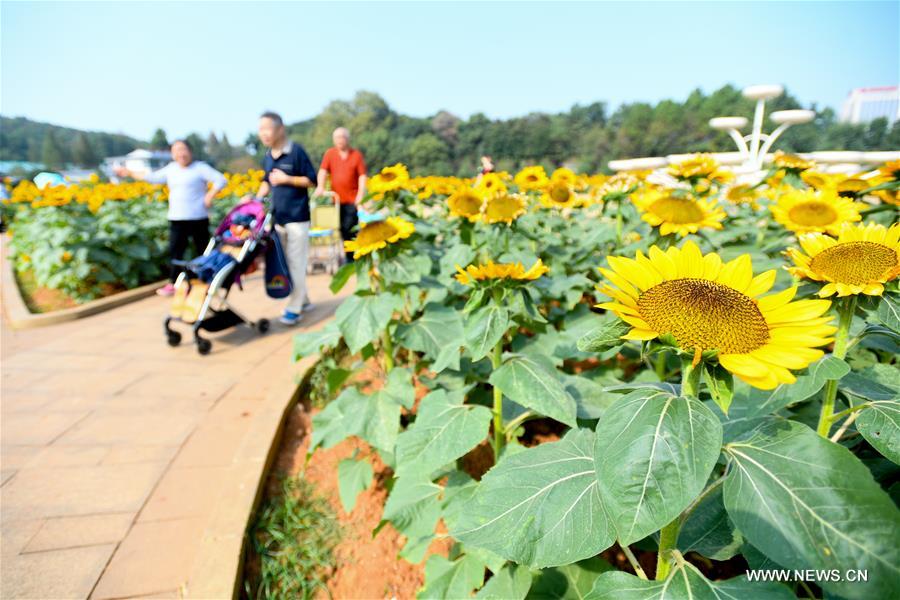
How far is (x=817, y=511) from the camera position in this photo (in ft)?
2.16

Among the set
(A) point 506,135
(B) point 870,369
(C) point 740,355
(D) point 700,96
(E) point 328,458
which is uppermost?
(D) point 700,96

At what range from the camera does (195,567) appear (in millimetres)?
1683

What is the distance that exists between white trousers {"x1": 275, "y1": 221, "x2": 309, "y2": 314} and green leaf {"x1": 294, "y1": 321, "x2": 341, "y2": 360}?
242 cm

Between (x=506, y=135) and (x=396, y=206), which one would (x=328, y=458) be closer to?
(x=396, y=206)

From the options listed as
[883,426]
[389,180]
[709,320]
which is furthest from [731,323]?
[389,180]

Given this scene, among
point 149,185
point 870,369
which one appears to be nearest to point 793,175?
point 870,369

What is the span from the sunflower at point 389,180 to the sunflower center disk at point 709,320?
2.35m

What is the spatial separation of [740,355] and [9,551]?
2.67 m

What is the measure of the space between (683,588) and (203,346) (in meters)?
3.91

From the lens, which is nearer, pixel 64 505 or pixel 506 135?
pixel 64 505

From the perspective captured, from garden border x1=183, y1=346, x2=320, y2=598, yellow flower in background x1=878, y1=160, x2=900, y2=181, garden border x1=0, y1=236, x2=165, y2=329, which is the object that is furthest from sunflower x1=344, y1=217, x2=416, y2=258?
garden border x1=0, y1=236, x2=165, y2=329

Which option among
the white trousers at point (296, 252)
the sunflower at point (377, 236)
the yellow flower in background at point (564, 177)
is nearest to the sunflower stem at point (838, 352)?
the sunflower at point (377, 236)

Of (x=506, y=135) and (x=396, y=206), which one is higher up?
(x=506, y=135)

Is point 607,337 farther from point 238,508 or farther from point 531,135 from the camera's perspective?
point 531,135
